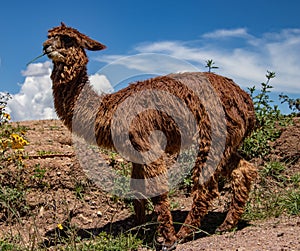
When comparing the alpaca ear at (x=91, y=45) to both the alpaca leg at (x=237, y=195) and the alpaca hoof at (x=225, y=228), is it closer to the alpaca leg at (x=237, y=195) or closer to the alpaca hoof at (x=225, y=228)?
the alpaca leg at (x=237, y=195)

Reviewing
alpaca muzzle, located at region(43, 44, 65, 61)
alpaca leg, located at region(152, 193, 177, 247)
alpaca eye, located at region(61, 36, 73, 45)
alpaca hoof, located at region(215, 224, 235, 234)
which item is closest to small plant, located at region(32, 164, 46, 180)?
alpaca muzzle, located at region(43, 44, 65, 61)

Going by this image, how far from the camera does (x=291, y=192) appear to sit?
6.70m

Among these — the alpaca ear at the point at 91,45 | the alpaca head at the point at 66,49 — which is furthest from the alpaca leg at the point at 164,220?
the alpaca ear at the point at 91,45

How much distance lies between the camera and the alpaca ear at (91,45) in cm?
609

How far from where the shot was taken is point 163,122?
573cm

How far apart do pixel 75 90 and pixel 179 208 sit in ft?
8.27

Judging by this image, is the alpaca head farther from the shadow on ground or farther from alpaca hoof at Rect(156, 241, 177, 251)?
alpaca hoof at Rect(156, 241, 177, 251)

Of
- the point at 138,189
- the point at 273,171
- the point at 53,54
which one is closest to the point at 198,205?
the point at 138,189

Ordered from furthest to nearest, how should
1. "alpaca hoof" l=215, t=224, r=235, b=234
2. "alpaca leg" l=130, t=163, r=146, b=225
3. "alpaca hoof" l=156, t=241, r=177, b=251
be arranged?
"alpaca leg" l=130, t=163, r=146, b=225 → "alpaca hoof" l=215, t=224, r=235, b=234 → "alpaca hoof" l=156, t=241, r=177, b=251

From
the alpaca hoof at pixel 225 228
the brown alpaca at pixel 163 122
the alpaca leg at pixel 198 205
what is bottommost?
the alpaca hoof at pixel 225 228

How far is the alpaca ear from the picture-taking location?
609 centimetres

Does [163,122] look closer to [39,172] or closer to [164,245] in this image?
[164,245]

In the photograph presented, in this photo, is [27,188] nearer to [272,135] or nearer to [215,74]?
[215,74]

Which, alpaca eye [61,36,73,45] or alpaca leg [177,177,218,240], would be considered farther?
alpaca eye [61,36,73,45]
